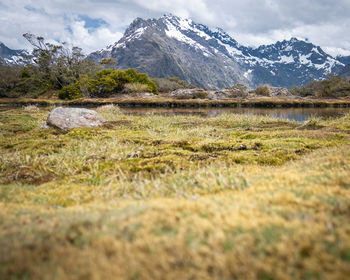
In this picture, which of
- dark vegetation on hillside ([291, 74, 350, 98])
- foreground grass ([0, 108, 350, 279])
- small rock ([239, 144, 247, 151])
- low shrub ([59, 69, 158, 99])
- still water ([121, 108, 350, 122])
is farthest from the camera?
dark vegetation on hillside ([291, 74, 350, 98])

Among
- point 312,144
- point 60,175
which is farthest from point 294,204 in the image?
point 312,144

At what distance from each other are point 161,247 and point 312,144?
24.8 ft

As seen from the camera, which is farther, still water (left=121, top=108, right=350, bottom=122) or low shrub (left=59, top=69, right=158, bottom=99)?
low shrub (left=59, top=69, right=158, bottom=99)

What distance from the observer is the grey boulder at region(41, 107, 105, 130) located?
40.3ft

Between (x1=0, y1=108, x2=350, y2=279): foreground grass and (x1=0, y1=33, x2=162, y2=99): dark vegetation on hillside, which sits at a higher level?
(x1=0, y1=33, x2=162, y2=99): dark vegetation on hillside

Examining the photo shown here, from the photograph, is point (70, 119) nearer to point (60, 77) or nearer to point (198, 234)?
Result: point (198, 234)

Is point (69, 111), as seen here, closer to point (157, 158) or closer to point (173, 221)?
point (157, 158)

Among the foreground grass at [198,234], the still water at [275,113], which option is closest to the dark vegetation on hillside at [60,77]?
the still water at [275,113]

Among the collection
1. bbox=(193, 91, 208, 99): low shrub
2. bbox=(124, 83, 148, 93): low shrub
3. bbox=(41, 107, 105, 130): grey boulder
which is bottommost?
bbox=(41, 107, 105, 130): grey boulder

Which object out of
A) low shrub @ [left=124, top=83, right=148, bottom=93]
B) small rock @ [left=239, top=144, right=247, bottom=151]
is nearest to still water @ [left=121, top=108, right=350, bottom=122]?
small rock @ [left=239, top=144, right=247, bottom=151]

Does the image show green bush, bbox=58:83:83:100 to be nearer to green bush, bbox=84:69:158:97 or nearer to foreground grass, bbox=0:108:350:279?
green bush, bbox=84:69:158:97

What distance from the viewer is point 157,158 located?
20.4 feet

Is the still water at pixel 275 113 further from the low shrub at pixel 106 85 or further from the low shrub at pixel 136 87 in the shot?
the low shrub at pixel 106 85

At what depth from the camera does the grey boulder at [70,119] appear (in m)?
12.3
